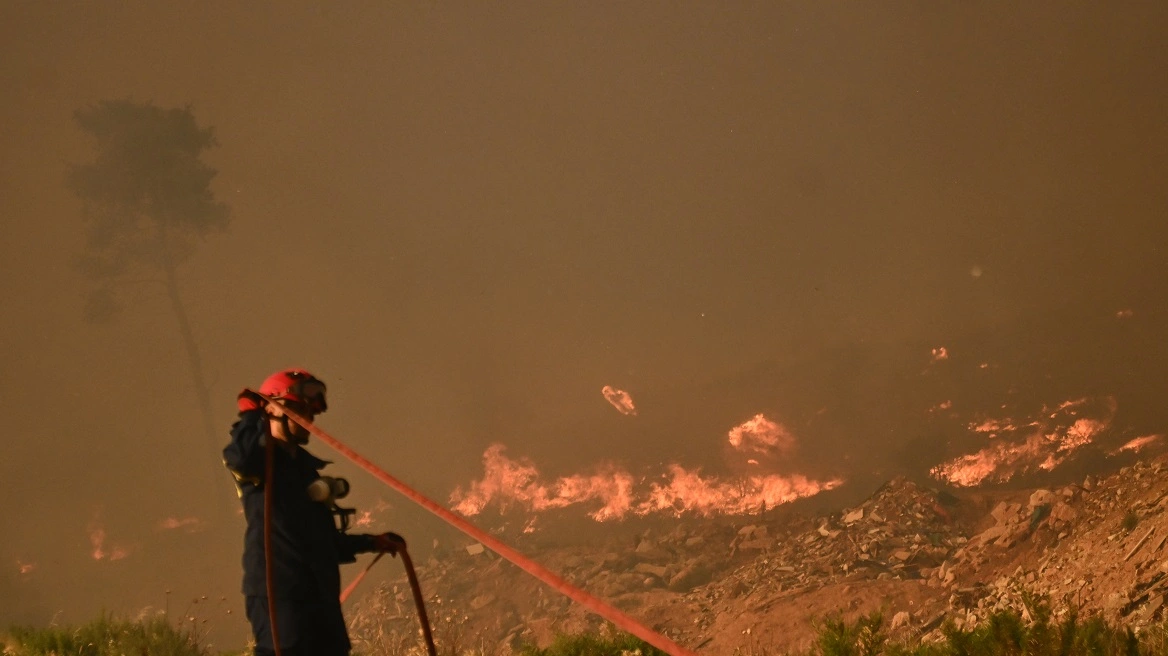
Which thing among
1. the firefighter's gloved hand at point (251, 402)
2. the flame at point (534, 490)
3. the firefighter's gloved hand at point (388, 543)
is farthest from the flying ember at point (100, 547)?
the firefighter's gloved hand at point (251, 402)

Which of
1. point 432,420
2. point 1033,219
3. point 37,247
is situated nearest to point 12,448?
point 37,247

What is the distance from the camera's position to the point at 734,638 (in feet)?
22.5

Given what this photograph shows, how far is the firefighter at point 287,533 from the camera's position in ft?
8.41

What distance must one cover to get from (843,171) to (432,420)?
1661cm

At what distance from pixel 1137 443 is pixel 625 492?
10.1 meters

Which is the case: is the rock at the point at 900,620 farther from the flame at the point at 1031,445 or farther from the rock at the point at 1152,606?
the flame at the point at 1031,445

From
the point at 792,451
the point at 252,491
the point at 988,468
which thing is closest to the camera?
the point at 252,491

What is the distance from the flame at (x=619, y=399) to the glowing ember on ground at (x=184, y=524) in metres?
15.9

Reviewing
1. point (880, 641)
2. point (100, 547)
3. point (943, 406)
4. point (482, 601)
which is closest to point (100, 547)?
point (100, 547)

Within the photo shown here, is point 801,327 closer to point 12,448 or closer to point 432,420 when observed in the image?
point 432,420

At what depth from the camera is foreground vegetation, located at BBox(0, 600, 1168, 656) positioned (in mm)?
3188

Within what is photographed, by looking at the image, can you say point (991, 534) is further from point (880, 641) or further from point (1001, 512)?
point (880, 641)

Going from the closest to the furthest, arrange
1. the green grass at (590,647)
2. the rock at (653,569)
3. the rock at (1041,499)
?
the green grass at (590,647)
the rock at (1041,499)
the rock at (653,569)

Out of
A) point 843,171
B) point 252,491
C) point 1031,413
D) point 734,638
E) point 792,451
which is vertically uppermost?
point 843,171
